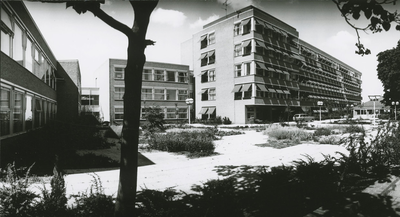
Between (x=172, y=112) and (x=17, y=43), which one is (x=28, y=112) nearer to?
(x=17, y=43)

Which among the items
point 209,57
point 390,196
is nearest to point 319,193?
point 390,196

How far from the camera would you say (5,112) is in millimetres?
8984

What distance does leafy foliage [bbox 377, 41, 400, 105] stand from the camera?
4150 cm

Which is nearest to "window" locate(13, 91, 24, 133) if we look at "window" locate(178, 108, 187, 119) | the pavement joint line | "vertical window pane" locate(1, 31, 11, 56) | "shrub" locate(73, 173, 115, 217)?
"vertical window pane" locate(1, 31, 11, 56)

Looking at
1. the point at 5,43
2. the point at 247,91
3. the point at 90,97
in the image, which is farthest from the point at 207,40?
the point at 5,43

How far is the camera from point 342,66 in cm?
8388

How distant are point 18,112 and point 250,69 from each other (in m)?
33.2

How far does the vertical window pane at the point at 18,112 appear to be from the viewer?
1036cm

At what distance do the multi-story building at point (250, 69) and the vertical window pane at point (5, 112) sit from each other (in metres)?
31.5

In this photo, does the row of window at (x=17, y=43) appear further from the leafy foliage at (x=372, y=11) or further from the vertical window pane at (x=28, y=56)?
the leafy foliage at (x=372, y=11)

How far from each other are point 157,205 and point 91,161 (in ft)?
18.9

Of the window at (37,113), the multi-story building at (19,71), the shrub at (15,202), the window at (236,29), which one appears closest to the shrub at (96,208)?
the shrub at (15,202)

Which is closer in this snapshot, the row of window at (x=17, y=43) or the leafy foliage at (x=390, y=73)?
the row of window at (x=17, y=43)

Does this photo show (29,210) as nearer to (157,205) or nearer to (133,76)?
(157,205)
